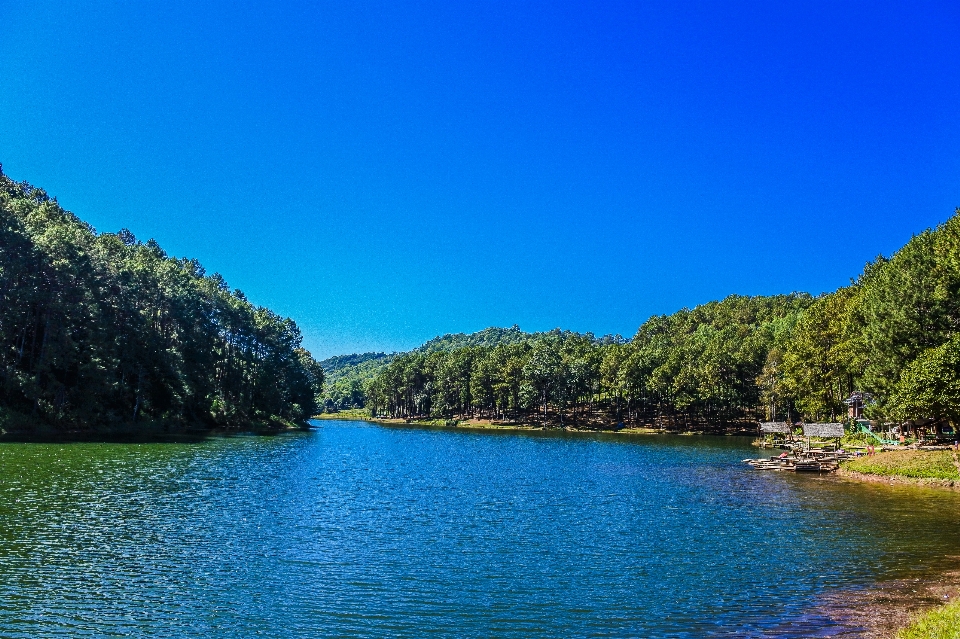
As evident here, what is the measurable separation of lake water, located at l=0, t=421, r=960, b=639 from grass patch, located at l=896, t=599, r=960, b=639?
2.17 metres

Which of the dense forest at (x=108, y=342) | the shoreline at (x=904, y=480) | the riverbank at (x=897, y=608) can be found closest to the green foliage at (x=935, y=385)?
the shoreline at (x=904, y=480)

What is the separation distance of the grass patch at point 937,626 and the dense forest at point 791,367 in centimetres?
4008

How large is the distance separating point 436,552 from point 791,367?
8258 cm

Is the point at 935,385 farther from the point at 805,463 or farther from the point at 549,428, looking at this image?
the point at 549,428

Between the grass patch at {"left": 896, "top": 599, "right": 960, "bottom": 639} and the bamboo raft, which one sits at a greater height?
the grass patch at {"left": 896, "top": 599, "right": 960, "bottom": 639}

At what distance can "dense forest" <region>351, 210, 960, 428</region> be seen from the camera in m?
54.5

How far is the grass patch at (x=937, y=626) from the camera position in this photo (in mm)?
13711

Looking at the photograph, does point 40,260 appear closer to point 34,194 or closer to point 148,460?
point 148,460

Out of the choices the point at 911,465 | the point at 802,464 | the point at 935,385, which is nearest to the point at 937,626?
the point at 935,385

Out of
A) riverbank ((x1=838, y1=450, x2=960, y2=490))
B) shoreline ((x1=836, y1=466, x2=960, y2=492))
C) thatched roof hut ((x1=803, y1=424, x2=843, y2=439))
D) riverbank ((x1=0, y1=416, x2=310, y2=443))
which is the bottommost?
shoreline ((x1=836, y1=466, x2=960, y2=492))

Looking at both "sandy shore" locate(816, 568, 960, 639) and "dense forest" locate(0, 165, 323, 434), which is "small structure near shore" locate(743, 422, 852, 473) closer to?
"sandy shore" locate(816, 568, 960, 639)

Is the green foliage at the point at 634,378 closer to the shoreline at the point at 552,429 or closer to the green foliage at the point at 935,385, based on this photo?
the shoreline at the point at 552,429

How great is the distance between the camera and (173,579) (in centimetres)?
2142

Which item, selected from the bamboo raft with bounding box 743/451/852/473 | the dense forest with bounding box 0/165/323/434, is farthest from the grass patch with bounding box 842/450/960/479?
the dense forest with bounding box 0/165/323/434
